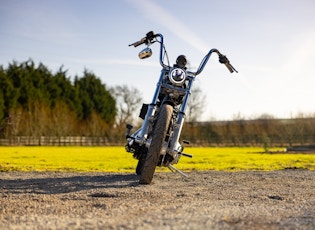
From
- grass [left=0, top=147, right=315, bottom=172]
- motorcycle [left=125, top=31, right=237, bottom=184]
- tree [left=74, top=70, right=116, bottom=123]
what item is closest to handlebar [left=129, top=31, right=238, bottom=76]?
motorcycle [left=125, top=31, right=237, bottom=184]

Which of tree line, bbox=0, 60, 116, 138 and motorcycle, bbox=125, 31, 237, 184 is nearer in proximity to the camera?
motorcycle, bbox=125, 31, 237, 184

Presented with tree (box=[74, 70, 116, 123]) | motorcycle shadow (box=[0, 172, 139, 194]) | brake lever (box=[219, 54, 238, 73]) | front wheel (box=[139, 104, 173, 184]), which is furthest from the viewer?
tree (box=[74, 70, 116, 123])

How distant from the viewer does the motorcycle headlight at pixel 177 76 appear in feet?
26.6

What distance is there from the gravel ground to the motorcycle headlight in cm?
190

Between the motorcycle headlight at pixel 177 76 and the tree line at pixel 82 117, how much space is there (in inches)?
994

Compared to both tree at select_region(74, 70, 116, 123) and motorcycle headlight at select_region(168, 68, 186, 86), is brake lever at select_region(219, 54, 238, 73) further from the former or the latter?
tree at select_region(74, 70, 116, 123)

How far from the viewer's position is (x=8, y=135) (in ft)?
129

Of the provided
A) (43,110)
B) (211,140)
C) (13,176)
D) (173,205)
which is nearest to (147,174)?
(173,205)

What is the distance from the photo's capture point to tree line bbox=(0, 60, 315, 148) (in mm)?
40188

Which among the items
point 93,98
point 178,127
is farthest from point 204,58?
point 93,98

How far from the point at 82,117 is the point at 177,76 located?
48.1 meters

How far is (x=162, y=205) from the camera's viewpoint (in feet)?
18.1

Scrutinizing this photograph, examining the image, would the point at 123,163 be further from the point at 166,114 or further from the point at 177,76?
the point at 166,114

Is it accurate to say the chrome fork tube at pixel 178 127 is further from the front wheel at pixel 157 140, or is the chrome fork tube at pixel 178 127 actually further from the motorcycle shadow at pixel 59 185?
the motorcycle shadow at pixel 59 185
